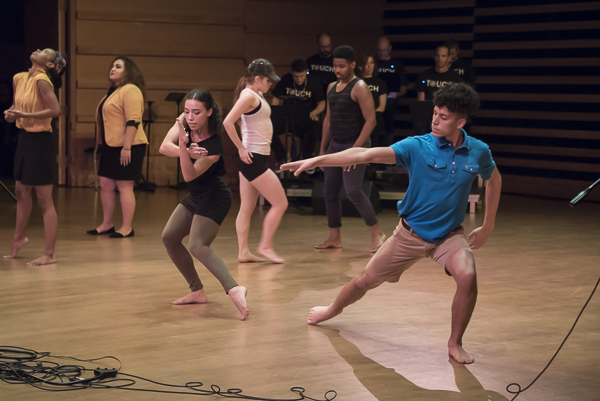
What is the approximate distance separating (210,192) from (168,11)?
702cm

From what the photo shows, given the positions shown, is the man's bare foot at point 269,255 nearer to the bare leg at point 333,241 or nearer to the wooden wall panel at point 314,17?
the bare leg at point 333,241

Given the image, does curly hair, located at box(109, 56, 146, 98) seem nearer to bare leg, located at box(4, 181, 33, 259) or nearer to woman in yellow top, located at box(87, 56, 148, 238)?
woman in yellow top, located at box(87, 56, 148, 238)

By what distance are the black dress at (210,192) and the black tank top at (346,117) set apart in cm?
203

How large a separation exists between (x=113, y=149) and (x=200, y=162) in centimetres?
273

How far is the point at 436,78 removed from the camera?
31.3ft

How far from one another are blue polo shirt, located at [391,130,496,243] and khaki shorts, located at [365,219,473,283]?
4 cm

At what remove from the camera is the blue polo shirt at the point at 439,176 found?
3600mm

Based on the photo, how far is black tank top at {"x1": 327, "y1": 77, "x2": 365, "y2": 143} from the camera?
247 inches

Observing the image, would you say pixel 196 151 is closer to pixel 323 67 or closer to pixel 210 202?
pixel 210 202

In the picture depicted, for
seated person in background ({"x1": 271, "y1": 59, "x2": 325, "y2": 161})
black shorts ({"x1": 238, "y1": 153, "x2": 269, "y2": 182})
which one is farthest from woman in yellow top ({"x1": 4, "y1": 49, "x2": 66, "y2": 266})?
seated person in background ({"x1": 271, "y1": 59, "x2": 325, "y2": 161})

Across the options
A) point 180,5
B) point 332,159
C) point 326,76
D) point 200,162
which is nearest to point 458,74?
point 326,76

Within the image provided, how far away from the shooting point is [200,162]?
432 cm

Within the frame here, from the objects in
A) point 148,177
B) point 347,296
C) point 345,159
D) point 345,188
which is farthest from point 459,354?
point 148,177

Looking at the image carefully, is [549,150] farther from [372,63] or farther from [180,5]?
[180,5]
